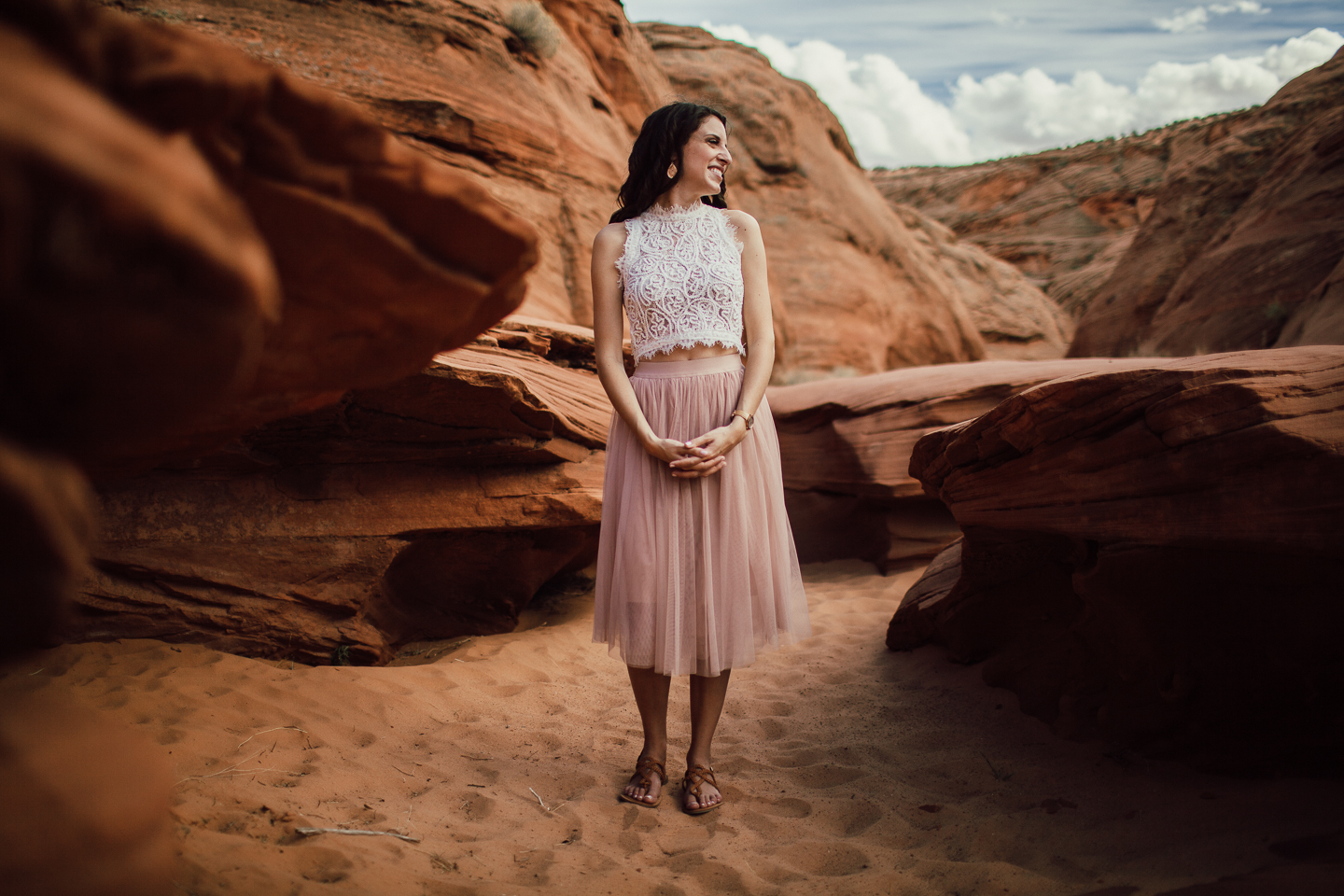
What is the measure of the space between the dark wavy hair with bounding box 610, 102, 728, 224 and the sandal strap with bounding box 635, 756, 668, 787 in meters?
2.06

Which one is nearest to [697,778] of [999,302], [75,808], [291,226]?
[75,808]

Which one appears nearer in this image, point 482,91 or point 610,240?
point 610,240

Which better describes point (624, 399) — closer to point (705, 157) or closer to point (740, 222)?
point (740, 222)

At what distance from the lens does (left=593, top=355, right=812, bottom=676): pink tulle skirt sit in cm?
272

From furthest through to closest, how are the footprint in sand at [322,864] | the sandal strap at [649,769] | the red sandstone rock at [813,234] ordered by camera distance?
the red sandstone rock at [813,234] → the sandal strap at [649,769] → the footprint in sand at [322,864]

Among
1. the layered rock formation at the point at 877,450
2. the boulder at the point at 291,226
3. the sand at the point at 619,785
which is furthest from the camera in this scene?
the layered rock formation at the point at 877,450

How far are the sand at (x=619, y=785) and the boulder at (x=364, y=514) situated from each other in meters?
0.26

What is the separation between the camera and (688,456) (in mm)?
2725

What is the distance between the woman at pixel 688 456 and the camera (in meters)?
2.73

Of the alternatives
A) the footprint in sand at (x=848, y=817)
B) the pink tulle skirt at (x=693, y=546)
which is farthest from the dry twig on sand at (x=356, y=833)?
the footprint in sand at (x=848, y=817)

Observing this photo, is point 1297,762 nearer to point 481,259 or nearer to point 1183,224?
point 481,259

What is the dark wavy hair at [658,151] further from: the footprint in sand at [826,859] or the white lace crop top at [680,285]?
the footprint in sand at [826,859]

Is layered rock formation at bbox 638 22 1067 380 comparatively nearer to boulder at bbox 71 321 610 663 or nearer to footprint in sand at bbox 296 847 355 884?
boulder at bbox 71 321 610 663

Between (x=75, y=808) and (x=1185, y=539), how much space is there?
2748mm
